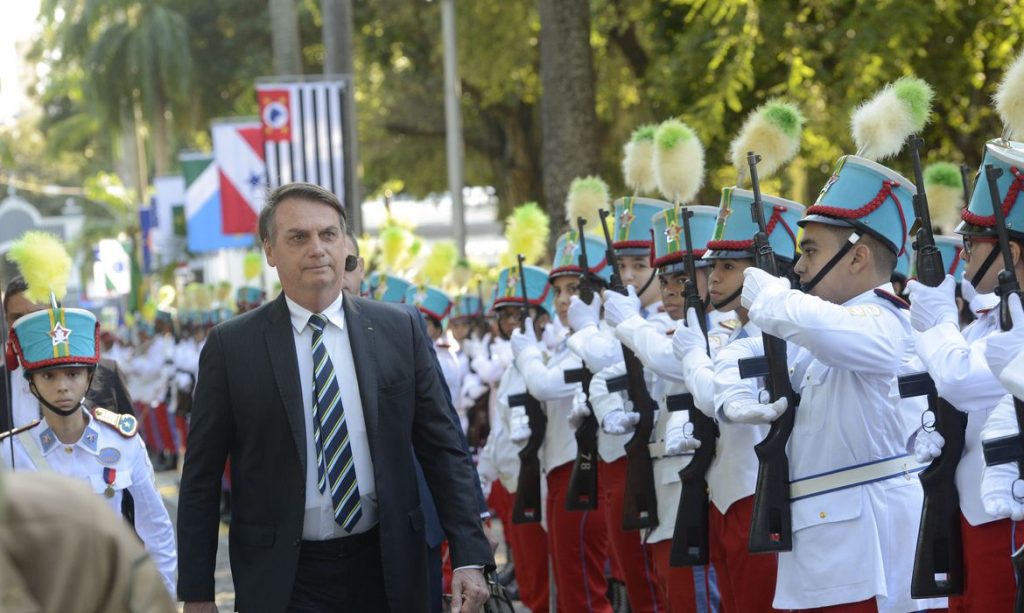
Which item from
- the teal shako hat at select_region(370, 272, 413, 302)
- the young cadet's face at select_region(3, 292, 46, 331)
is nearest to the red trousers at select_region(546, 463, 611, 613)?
the young cadet's face at select_region(3, 292, 46, 331)

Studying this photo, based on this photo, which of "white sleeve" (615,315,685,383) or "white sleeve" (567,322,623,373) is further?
"white sleeve" (567,322,623,373)

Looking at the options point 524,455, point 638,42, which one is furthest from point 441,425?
point 638,42

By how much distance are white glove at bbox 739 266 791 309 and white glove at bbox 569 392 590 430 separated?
282cm

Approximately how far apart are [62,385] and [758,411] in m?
2.87

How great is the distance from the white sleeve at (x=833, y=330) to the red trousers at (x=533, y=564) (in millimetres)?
4466

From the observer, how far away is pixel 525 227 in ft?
36.9

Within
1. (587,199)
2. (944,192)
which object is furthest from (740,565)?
(587,199)

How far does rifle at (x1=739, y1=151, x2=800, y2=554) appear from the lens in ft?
17.6

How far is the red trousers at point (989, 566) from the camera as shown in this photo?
15.9 feet

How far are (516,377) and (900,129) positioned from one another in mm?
4406

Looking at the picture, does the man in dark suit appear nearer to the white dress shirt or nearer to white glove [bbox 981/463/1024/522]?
the white dress shirt

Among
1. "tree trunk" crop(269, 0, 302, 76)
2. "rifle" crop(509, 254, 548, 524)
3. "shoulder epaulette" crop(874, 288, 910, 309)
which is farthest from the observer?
"tree trunk" crop(269, 0, 302, 76)

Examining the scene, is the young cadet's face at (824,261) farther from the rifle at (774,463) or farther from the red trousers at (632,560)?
the red trousers at (632,560)

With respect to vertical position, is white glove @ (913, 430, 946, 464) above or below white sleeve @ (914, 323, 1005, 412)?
below
